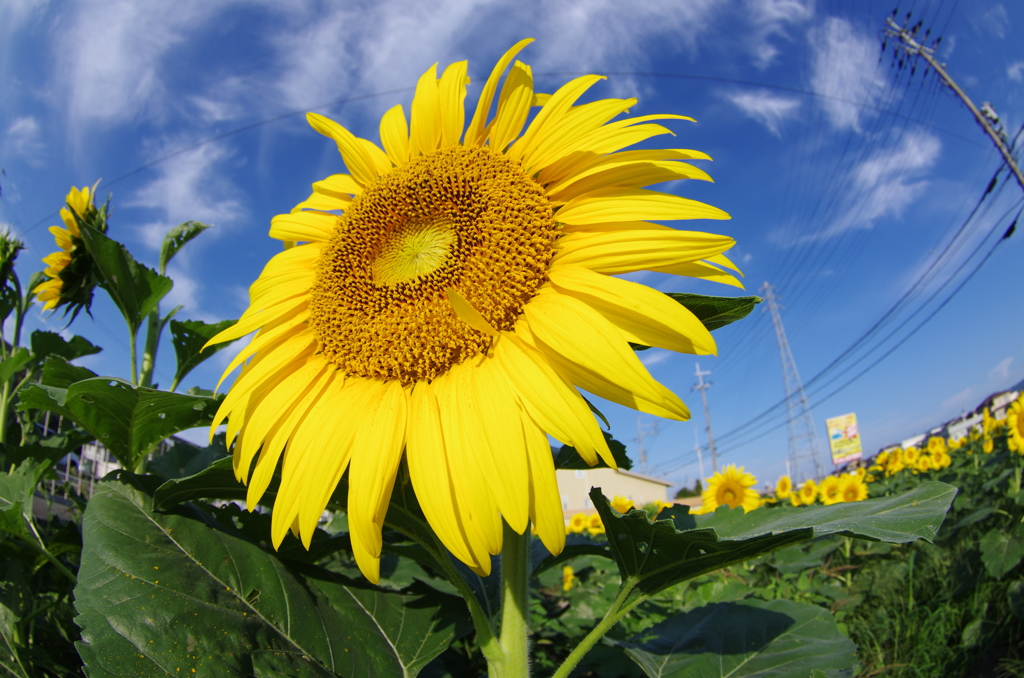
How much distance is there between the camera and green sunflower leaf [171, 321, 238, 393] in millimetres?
2061

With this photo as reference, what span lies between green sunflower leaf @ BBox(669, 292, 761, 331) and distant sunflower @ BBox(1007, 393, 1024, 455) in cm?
521

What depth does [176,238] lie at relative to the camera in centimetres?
234

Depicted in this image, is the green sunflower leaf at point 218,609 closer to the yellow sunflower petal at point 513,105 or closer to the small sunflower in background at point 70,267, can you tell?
the yellow sunflower petal at point 513,105

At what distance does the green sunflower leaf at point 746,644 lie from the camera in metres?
1.31

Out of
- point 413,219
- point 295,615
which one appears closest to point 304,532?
point 295,615

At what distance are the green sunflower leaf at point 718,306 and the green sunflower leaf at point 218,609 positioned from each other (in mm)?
936

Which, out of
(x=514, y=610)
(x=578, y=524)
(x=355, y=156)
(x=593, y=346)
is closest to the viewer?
(x=593, y=346)

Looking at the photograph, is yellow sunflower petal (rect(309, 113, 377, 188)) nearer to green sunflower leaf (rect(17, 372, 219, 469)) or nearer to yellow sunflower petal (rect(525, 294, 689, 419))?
green sunflower leaf (rect(17, 372, 219, 469))

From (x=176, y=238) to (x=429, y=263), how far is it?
1571 mm

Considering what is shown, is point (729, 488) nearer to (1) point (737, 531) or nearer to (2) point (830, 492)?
(2) point (830, 492)

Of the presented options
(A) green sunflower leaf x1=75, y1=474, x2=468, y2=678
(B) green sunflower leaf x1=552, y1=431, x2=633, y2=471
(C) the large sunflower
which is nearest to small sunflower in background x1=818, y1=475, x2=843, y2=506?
(B) green sunflower leaf x1=552, y1=431, x2=633, y2=471

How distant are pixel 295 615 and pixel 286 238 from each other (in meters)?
0.95

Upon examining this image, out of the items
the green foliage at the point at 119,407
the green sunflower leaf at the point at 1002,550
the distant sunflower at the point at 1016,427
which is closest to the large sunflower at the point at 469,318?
the green foliage at the point at 119,407

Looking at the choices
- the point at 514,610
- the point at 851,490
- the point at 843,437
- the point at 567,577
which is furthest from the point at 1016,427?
the point at 843,437
